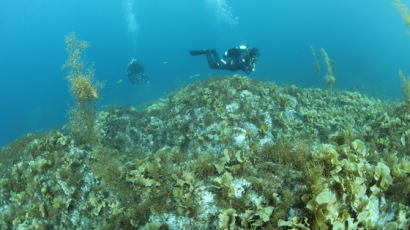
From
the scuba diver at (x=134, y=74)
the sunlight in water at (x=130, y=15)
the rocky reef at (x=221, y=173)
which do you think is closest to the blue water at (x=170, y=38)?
the sunlight in water at (x=130, y=15)

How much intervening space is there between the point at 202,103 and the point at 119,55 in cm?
7947

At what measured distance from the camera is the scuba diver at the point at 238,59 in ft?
32.8

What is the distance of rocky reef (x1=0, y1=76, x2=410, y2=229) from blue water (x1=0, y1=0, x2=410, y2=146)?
24.2 metres

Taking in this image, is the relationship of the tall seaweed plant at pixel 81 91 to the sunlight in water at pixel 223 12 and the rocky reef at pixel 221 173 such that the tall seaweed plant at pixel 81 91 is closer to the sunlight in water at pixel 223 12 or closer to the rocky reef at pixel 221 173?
the rocky reef at pixel 221 173

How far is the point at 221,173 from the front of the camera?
4.00 metres

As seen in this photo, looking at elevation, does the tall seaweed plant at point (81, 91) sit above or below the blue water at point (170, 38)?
below

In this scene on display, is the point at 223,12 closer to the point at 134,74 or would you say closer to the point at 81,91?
the point at 134,74

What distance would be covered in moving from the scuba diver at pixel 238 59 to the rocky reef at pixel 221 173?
1.68 m

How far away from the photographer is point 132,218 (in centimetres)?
369

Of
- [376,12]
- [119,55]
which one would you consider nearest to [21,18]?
[119,55]

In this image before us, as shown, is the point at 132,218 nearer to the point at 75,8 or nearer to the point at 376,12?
the point at 75,8

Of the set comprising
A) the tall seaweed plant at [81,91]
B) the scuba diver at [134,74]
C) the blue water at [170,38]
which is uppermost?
the blue water at [170,38]

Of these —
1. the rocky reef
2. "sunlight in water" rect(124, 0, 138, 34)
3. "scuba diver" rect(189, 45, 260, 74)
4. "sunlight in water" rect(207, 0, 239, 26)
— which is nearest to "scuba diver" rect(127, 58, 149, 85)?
"scuba diver" rect(189, 45, 260, 74)

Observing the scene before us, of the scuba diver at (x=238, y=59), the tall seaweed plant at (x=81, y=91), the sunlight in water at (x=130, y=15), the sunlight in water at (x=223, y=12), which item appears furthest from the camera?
the sunlight in water at (x=130, y=15)
